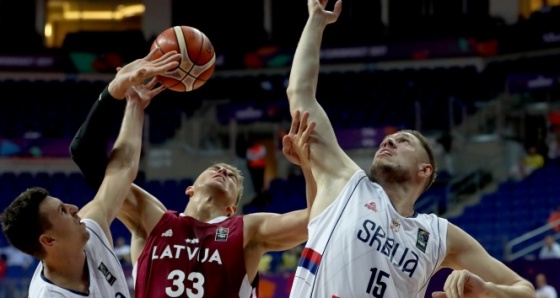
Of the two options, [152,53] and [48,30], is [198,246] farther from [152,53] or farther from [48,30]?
[48,30]

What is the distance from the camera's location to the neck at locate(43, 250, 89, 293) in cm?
420

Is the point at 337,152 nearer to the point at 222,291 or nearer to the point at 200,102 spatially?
the point at 222,291

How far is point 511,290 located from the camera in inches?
162

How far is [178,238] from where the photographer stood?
504 centimetres

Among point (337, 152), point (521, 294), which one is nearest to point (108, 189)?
point (337, 152)

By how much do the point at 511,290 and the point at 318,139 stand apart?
3.76ft

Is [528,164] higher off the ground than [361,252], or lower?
lower

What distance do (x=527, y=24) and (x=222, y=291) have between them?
1708 cm

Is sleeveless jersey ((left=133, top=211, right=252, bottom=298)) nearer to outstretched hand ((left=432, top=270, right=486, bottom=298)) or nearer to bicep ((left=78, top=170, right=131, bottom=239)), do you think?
bicep ((left=78, top=170, right=131, bottom=239))

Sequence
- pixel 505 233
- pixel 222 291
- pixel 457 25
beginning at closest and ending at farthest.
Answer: pixel 222 291 < pixel 505 233 < pixel 457 25

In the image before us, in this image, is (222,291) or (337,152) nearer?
(337,152)

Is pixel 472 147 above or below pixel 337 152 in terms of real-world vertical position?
below

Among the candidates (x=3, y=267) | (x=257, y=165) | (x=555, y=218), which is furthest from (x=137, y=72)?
(x=257, y=165)

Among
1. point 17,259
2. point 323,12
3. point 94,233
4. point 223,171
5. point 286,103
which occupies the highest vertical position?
point 323,12
